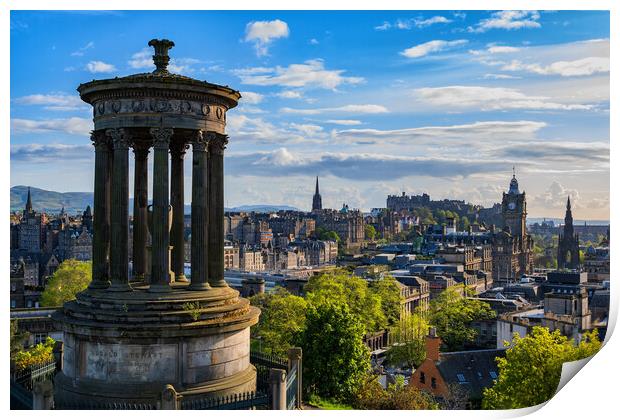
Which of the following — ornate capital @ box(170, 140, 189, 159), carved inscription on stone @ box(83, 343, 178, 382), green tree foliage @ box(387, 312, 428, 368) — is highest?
ornate capital @ box(170, 140, 189, 159)

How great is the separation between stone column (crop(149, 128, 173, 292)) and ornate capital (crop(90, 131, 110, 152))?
174 cm

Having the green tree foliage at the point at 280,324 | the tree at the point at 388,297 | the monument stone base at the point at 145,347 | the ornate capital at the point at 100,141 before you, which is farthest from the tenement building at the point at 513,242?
the ornate capital at the point at 100,141

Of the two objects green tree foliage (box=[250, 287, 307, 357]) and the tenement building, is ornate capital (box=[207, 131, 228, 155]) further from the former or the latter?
the tenement building

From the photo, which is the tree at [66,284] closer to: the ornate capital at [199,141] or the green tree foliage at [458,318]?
the green tree foliage at [458,318]

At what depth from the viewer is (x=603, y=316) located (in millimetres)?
59594

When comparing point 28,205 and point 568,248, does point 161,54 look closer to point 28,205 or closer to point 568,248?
point 28,205

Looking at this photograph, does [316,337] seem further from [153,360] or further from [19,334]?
[19,334]

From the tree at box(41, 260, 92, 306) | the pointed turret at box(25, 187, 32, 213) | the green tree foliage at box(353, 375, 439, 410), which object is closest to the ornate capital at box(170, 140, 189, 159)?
the green tree foliage at box(353, 375, 439, 410)

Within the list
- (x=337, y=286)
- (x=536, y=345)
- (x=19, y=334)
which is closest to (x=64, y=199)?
(x=337, y=286)

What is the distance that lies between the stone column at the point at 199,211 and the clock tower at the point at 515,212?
157565 millimetres

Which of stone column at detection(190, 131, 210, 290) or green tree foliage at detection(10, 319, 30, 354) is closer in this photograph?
stone column at detection(190, 131, 210, 290)

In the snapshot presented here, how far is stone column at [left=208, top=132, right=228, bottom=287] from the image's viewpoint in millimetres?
20109

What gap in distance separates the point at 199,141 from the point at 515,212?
A: 160923mm

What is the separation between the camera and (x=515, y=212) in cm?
17038
